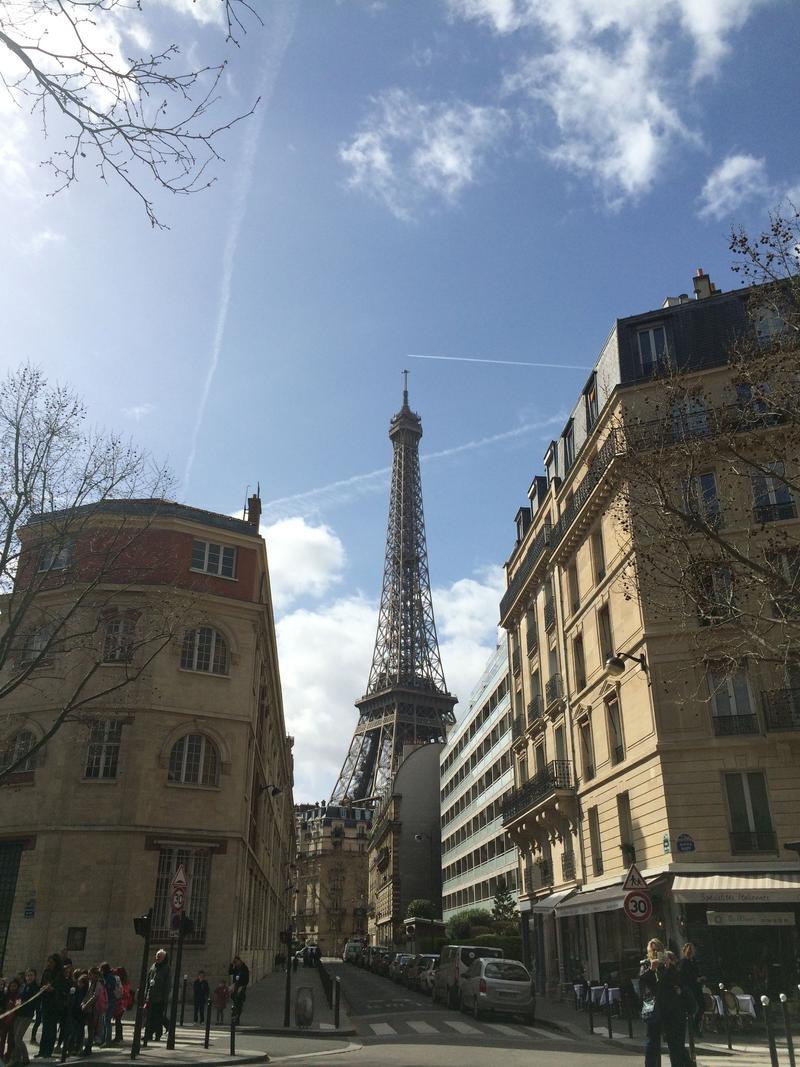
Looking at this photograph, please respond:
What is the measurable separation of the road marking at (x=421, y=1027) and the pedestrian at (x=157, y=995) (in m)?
5.65

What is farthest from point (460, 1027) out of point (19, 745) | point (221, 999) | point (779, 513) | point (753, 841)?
point (19, 745)

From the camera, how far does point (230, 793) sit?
27.7m

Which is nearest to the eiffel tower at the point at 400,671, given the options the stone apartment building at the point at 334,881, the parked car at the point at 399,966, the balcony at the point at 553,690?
the stone apartment building at the point at 334,881

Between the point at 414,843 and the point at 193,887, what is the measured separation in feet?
223

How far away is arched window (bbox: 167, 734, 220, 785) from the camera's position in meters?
27.2

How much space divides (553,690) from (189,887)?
49.5 ft

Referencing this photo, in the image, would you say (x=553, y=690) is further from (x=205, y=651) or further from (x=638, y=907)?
(x=638, y=907)

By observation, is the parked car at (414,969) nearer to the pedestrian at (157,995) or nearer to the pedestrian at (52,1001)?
the pedestrian at (157,995)

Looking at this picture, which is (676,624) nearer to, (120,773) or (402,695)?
(120,773)

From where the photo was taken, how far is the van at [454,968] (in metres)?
25.2

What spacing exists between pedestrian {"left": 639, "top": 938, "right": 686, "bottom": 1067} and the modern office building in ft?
111

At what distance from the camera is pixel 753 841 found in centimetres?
2123

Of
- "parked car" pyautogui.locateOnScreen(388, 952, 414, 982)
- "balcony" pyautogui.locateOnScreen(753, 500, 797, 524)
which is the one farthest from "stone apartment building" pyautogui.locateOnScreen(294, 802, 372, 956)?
"balcony" pyautogui.locateOnScreen(753, 500, 797, 524)

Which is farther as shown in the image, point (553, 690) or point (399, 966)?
point (399, 966)
